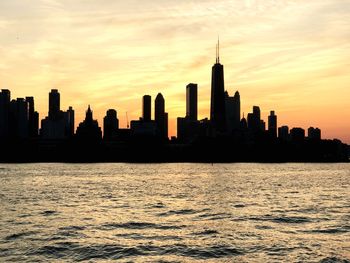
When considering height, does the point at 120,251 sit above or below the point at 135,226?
below

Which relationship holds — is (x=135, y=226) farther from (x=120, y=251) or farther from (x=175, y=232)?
(x=120, y=251)

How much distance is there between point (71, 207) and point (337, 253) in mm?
42209

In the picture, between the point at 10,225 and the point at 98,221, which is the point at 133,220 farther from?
the point at 10,225

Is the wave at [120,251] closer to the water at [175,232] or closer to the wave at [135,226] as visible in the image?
the water at [175,232]

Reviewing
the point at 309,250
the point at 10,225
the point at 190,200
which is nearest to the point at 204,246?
the point at 309,250

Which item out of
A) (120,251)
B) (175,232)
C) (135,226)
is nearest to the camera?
(120,251)

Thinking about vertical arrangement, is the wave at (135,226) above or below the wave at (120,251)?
above

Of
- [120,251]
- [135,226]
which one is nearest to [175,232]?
[135,226]

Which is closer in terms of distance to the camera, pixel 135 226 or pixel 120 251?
pixel 120 251

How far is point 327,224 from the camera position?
170 ft

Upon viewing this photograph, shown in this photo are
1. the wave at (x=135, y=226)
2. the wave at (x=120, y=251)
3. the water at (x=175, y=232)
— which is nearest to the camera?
the wave at (x=120, y=251)

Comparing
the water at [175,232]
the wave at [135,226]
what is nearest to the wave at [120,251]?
the water at [175,232]

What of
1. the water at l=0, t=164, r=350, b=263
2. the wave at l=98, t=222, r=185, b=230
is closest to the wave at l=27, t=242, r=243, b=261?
the water at l=0, t=164, r=350, b=263

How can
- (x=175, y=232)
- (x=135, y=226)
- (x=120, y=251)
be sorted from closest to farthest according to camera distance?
(x=120, y=251), (x=175, y=232), (x=135, y=226)
